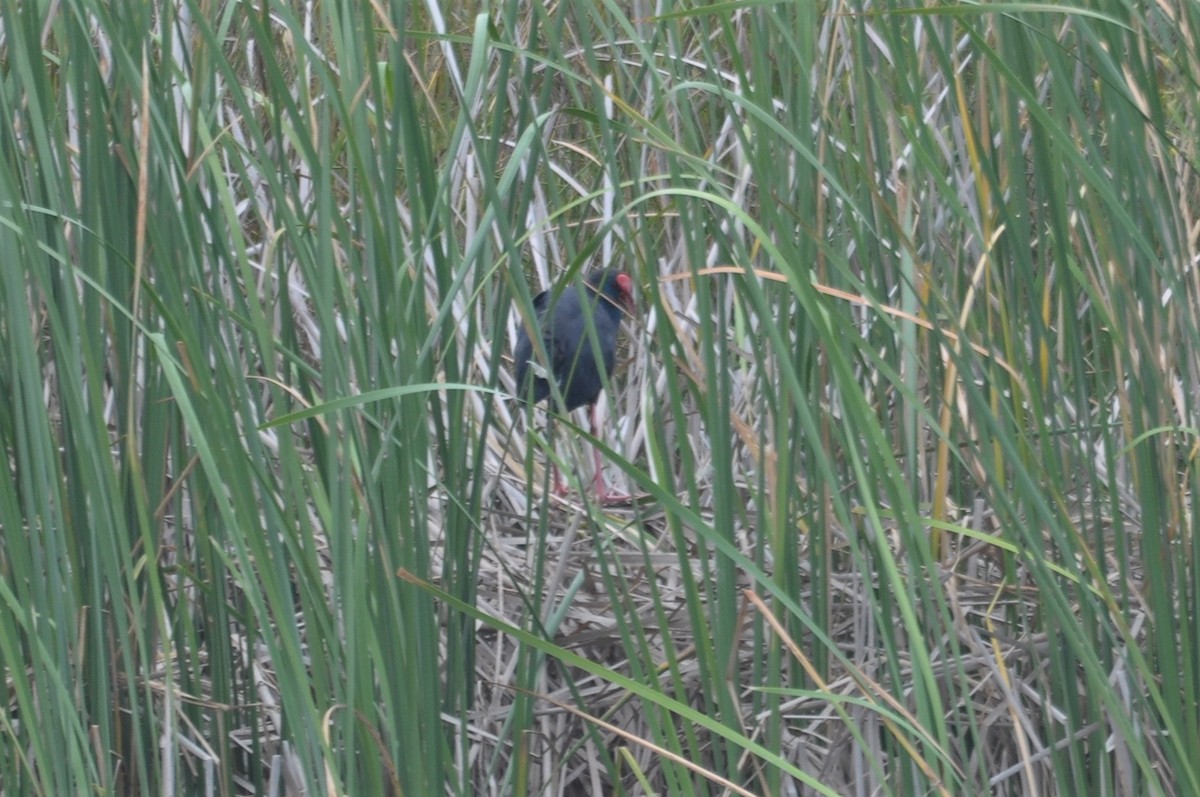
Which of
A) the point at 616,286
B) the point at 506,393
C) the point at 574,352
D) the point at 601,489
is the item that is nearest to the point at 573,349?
the point at 574,352

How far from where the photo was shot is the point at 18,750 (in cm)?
102

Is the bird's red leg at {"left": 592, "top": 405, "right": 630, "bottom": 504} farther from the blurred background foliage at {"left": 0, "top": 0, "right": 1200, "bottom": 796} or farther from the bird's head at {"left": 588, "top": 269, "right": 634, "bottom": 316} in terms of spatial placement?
the blurred background foliage at {"left": 0, "top": 0, "right": 1200, "bottom": 796}

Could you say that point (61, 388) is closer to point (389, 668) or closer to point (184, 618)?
point (184, 618)

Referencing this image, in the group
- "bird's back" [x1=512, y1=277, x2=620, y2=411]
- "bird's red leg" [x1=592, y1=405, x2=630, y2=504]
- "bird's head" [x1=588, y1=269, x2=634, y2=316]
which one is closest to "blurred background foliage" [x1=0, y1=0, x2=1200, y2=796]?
"bird's red leg" [x1=592, y1=405, x2=630, y2=504]

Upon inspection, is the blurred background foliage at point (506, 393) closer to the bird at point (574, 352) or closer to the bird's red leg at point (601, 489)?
the bird's red leg at point (601, 489)

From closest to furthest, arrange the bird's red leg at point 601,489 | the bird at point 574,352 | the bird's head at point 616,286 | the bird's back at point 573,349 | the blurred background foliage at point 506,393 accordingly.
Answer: the blurred background foliage at point 506,393 < the bird's red leg at point 601,489 < the bird at point 574,352 < the bird's back at point 573,349 < the bird's head at point 616,286

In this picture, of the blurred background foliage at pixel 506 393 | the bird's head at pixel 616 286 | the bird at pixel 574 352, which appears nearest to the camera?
the blurred background foliage at pixel 506 393

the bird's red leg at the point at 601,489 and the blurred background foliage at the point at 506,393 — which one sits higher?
the blurred background foliage at the point at 506,393

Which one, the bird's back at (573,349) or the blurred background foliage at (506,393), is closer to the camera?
the blurred background foliage at (506,393)

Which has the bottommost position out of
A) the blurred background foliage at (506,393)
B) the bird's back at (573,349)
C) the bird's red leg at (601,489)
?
the bird's red leg at (601,489)

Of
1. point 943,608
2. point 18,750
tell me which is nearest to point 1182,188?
point 943,608

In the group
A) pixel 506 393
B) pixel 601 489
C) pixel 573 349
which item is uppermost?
pixel 506 393

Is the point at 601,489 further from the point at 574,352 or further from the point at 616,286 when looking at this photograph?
the point at 616,286

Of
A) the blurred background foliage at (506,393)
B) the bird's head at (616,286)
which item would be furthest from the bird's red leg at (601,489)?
the blurred background foliage at (506,393)
